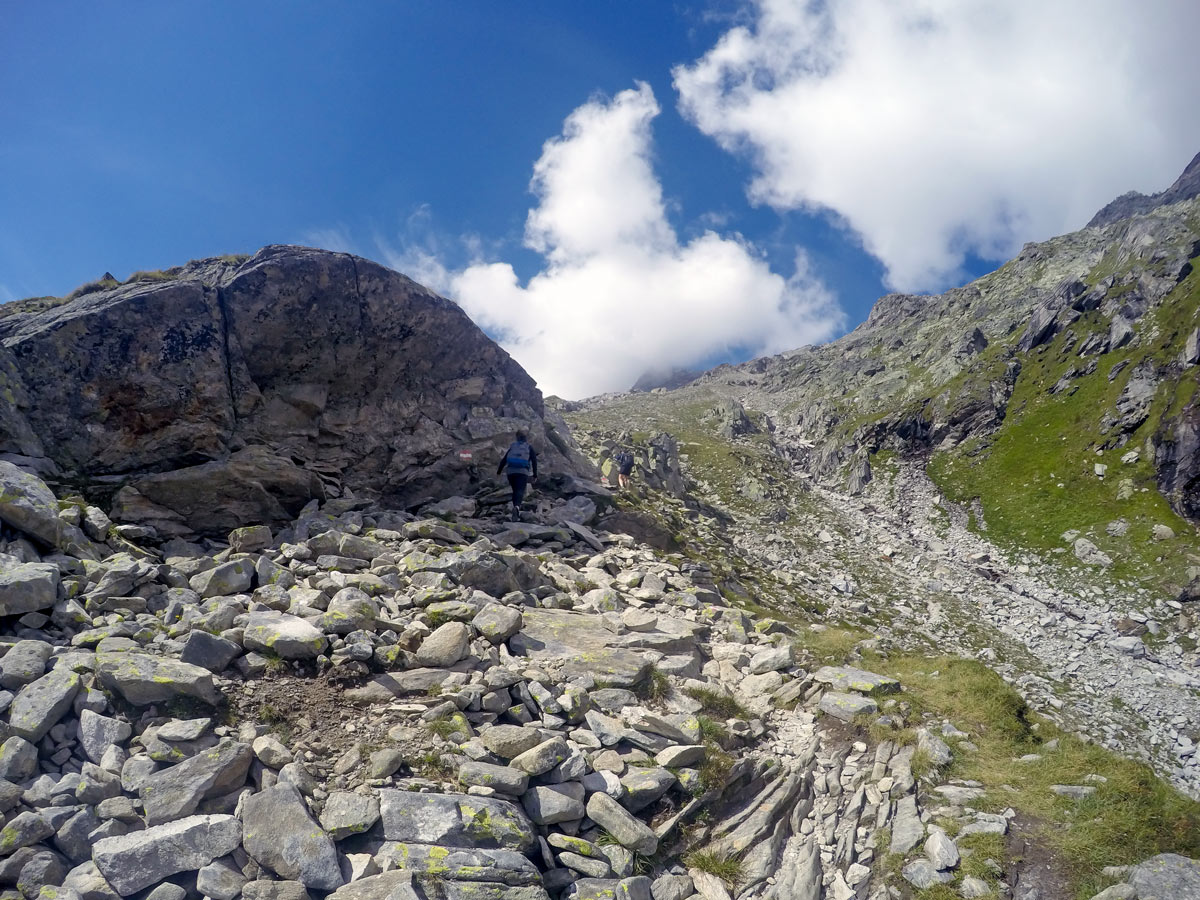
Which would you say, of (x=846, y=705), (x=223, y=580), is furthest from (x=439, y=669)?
(x=846, y=705)

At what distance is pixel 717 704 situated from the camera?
39.8 ft

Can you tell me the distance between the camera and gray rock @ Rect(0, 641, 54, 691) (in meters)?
8.79

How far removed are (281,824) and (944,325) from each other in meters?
153

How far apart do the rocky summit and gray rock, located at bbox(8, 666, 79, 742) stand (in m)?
0.04

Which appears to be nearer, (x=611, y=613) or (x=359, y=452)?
(x=611, y=613)

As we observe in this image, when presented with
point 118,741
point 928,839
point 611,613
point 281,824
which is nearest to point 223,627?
point 118,741

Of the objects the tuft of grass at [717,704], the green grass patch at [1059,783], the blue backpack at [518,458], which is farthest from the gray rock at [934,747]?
the blue backpack at [518,458]

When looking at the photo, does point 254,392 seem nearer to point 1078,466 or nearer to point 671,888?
point 671,888

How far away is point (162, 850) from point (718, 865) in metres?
7.18

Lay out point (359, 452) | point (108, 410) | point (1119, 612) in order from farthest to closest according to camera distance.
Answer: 1. point (1119, 612)
2. point (359, 452)
3. point (108, 410)

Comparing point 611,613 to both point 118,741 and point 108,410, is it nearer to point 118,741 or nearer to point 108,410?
point 118,741

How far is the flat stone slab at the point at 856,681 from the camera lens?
12.6 metres

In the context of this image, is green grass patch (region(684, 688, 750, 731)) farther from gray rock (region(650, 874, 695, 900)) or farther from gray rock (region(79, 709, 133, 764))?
gray rock (region(79, 709, 133, 764))

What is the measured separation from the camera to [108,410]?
1800 centimetres
